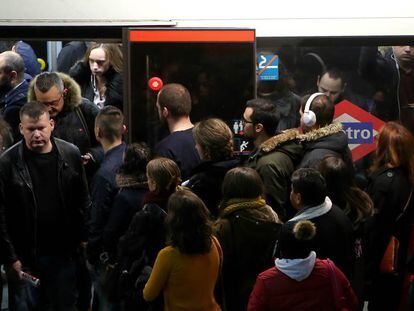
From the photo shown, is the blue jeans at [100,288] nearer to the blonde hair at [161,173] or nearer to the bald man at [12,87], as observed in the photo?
the blonde hair at [161,173]

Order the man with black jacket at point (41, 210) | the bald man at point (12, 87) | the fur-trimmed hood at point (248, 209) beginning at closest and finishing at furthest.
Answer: the fur-trimmed hood at point (248, 209) < the man with black jacket at point (41, 210) < the bald man at point (12, 87)

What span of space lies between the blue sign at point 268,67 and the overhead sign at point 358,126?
54 centimetres

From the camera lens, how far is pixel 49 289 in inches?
236

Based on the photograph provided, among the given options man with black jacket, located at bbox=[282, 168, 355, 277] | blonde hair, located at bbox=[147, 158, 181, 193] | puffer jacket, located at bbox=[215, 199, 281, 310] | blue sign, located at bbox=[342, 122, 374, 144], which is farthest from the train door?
man with black jacket, located at bbox=[282, 168, 355, 277]

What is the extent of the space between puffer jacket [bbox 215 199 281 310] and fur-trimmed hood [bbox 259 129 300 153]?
797mm

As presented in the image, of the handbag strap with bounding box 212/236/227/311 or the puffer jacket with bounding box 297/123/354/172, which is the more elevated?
the puffer jacket with bounding box 297/123/354/172

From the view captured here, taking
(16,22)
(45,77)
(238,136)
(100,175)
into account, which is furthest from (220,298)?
(16,22)

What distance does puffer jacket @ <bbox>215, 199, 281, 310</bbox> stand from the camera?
5137 millimetres

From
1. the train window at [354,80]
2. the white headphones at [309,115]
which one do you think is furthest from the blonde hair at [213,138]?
the train window at [354,80]

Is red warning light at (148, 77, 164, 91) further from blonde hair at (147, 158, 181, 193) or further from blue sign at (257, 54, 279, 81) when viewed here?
blonde hair at (147, 158, 181, 193)

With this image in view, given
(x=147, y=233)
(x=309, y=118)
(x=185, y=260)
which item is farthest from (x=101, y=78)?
(x=185, y=260)

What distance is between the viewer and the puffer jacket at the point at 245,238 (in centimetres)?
514

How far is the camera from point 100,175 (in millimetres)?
5953

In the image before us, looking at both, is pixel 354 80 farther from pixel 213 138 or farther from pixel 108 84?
pixel 108 84
